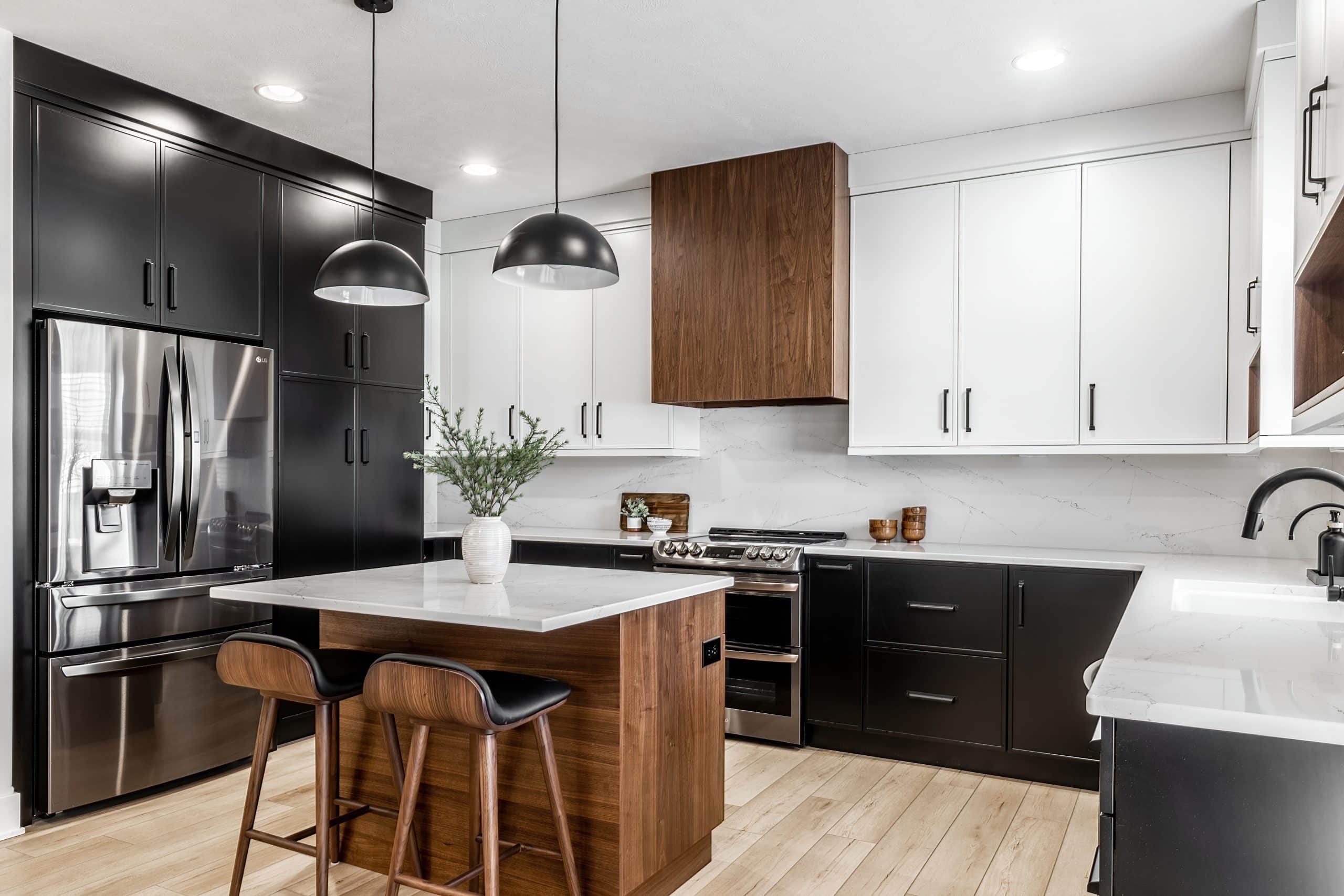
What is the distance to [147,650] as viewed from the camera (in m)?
3.32

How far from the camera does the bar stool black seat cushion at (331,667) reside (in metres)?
2.28

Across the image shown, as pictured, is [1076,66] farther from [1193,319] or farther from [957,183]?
[1193,319]

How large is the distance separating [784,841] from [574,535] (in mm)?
2153

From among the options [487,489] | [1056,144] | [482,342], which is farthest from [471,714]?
[482,342]

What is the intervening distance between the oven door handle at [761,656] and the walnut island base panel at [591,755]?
1099mm

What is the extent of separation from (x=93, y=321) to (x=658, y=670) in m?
2.34

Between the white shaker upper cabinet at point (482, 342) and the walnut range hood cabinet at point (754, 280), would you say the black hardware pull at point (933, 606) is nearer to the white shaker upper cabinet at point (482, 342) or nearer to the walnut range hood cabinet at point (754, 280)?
the walnut range hood cabinet at point (754, 280)

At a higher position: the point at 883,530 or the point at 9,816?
the point at 883,530

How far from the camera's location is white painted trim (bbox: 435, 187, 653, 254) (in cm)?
459

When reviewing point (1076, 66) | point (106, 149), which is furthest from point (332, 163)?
point (1076, 66)

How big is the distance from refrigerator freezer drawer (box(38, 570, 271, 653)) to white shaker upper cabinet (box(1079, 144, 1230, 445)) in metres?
3.44

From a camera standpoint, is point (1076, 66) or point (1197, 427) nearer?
point (1076, 66)

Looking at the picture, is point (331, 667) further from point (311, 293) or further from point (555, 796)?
point (311, 293)

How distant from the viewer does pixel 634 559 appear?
4344mm
